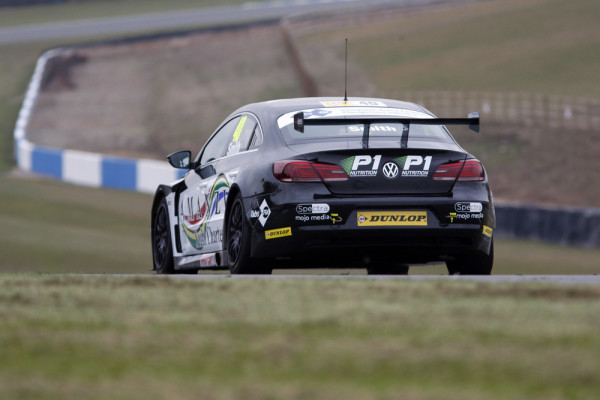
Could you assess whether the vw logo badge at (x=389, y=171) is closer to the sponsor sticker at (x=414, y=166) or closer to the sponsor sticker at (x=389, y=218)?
the sponsor sticker at (x=414, y=166)

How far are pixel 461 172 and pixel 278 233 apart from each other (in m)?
1.23

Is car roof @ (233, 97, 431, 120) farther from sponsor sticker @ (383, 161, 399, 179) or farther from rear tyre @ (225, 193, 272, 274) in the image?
sponsor sticker @ (383, 161, 399, 179)

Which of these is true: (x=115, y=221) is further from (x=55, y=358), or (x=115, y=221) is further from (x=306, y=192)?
(x=55, y=358)

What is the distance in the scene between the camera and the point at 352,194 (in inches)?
306

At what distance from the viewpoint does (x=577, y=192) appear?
25234mm

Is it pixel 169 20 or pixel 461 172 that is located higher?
pixel 461 172

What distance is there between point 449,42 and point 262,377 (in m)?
43.0

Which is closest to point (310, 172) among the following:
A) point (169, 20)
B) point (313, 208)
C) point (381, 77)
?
point (313, 208)

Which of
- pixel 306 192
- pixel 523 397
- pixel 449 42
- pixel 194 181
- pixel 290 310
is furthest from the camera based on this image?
pixel 449 42

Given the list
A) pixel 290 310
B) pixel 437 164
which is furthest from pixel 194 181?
pixel 290 310

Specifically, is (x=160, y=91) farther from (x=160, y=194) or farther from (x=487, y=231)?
(x=487, y=231)

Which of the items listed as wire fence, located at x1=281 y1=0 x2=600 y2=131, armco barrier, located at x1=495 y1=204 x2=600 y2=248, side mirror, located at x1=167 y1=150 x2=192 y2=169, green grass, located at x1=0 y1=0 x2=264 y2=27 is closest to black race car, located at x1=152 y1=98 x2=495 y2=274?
side mirror, located at x1=167 y1=150 x2=192 y2=169

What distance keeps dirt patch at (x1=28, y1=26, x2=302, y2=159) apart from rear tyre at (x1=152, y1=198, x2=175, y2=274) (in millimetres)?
20965

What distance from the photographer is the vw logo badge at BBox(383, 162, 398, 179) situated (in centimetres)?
783
